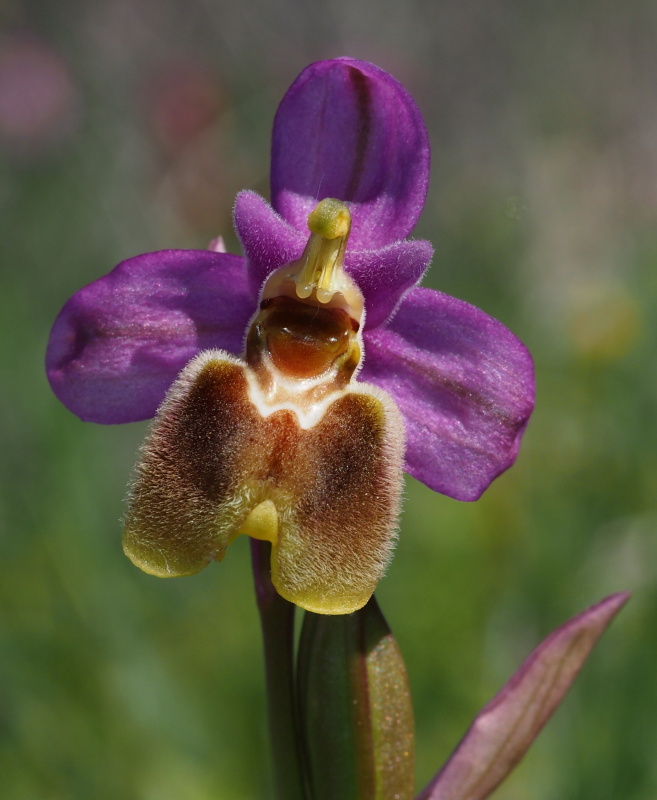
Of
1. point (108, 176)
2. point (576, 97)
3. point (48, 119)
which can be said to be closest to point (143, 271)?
point (108, 176)

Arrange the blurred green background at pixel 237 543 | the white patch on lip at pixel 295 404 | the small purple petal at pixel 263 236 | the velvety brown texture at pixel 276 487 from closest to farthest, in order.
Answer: the velvety brown texture at pixel 276 487 < the white patch on lip at pixel 295 404 < the small purple petal at pixel 263 236 < the blurred green background at pixel 237 543

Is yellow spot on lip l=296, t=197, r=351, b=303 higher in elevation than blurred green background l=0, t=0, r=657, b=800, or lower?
higher

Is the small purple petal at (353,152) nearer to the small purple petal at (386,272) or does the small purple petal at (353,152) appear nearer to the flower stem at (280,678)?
the small purple petal at (386,272)

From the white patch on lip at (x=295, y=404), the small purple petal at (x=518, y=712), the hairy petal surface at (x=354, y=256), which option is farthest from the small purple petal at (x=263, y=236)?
the small purple petal at (x=518, y=712)

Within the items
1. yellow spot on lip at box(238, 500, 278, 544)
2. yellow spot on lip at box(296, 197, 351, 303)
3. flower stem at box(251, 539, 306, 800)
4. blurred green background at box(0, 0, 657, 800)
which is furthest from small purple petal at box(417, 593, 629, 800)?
blurred green background at box(0, 0, 657, 800)

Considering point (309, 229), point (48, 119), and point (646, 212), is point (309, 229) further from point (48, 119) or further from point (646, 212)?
point (646, 212)

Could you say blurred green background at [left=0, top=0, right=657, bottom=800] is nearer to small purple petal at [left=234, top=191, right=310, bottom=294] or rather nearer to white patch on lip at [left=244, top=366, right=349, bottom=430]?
small purple petal at [left=234, top=191, right=310, bottom=294]

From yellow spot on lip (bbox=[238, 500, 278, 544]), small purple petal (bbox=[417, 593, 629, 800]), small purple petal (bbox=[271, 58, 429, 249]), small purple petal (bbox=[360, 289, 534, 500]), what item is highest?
small purple petal (bbox=[271, 58, 429, 249])
